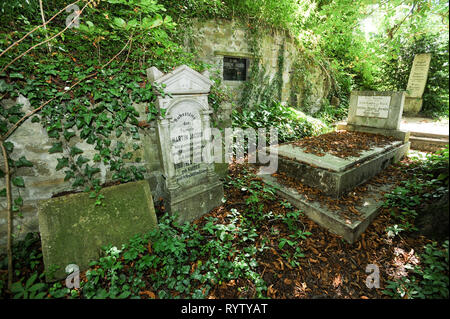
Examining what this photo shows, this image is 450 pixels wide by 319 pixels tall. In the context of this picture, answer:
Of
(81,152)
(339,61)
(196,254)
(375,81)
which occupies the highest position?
(339,61)

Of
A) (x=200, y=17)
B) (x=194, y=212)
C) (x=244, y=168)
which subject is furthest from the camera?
(x=200, y=17)

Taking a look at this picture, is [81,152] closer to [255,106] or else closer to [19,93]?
[19,93]

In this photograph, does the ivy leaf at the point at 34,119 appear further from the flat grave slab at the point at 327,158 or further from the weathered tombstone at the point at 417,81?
the weathered tombstone at the point at 417,81

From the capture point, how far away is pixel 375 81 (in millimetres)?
10148

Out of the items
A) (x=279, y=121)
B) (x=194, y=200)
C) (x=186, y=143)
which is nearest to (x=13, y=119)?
(x=186, y=143)

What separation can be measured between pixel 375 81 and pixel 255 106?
7.60m

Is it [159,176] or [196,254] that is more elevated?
[159,176]

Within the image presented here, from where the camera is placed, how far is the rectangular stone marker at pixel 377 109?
4.97m

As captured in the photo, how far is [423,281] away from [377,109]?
15.1ft

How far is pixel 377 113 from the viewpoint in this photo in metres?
5.28

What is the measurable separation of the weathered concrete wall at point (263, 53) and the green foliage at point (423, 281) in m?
4.79

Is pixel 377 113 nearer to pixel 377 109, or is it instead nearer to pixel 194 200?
pixel 377 109

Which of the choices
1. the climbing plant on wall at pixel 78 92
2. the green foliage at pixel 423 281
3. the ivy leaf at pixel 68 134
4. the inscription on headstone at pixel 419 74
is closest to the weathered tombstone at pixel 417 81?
the inscription on headstone at pixel 419 74
